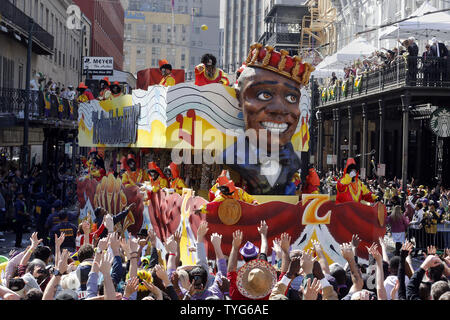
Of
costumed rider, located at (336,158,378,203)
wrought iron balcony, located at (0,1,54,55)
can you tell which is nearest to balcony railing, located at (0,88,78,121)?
wrought iron balcony, located at (0,1,54,55)

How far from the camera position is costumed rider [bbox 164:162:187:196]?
14.7 metres

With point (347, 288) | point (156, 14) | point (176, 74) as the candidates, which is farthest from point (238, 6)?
point (347, 288)

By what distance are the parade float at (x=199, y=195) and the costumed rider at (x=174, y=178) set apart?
0.19 metres

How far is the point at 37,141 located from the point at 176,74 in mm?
17692

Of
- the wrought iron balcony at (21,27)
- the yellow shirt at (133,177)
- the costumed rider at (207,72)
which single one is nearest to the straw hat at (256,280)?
the costumed rider at (207,72)

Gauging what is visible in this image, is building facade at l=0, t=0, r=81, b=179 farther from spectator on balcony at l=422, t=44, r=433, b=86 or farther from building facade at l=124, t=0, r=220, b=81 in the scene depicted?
building facade at l=124, t=0, r=220, b=81

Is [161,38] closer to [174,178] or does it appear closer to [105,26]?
[105,26]

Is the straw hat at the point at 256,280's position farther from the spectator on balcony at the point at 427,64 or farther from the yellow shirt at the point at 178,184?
the spectator on balcony at the point at 427,64

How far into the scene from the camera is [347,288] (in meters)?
7.50

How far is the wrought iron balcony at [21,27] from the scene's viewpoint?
26141 millimetres

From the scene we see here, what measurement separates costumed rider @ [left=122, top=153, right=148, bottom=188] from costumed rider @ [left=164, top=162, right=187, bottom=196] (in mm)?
1955

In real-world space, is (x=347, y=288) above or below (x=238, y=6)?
below
